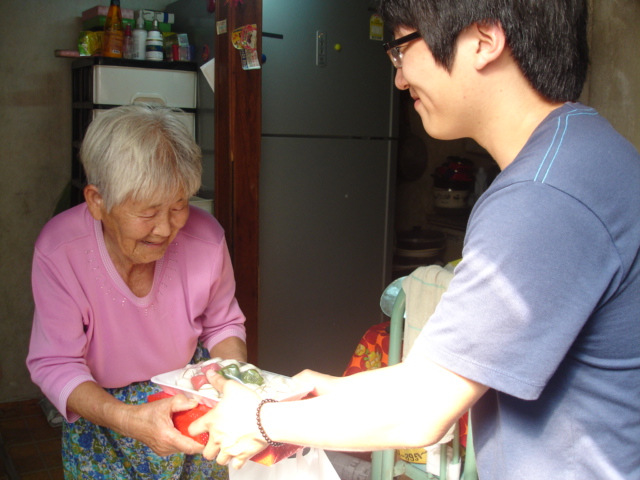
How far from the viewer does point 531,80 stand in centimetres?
97

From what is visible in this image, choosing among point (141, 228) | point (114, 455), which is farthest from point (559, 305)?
point (114, 455)

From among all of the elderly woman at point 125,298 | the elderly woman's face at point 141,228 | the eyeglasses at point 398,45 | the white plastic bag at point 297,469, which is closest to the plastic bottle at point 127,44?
the elderly woman at point 125,298

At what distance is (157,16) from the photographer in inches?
122

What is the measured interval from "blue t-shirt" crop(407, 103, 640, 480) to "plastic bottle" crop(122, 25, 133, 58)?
249 centimetres

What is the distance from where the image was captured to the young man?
79 centimetres

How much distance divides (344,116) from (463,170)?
1361 millimetres

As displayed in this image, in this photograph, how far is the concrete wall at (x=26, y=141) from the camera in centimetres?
329

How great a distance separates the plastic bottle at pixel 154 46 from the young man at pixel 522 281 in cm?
217

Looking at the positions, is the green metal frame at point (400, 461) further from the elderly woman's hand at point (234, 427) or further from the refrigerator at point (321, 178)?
the refrigerator at point (321, 178)

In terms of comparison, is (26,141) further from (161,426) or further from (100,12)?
(161,426)

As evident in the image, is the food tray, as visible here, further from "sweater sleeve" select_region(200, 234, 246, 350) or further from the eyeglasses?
the eyeglasses

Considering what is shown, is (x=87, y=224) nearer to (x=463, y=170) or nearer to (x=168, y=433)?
(x=168, y=433)

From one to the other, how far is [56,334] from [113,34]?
184 cm

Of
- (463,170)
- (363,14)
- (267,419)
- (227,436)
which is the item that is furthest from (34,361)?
(463,170)
